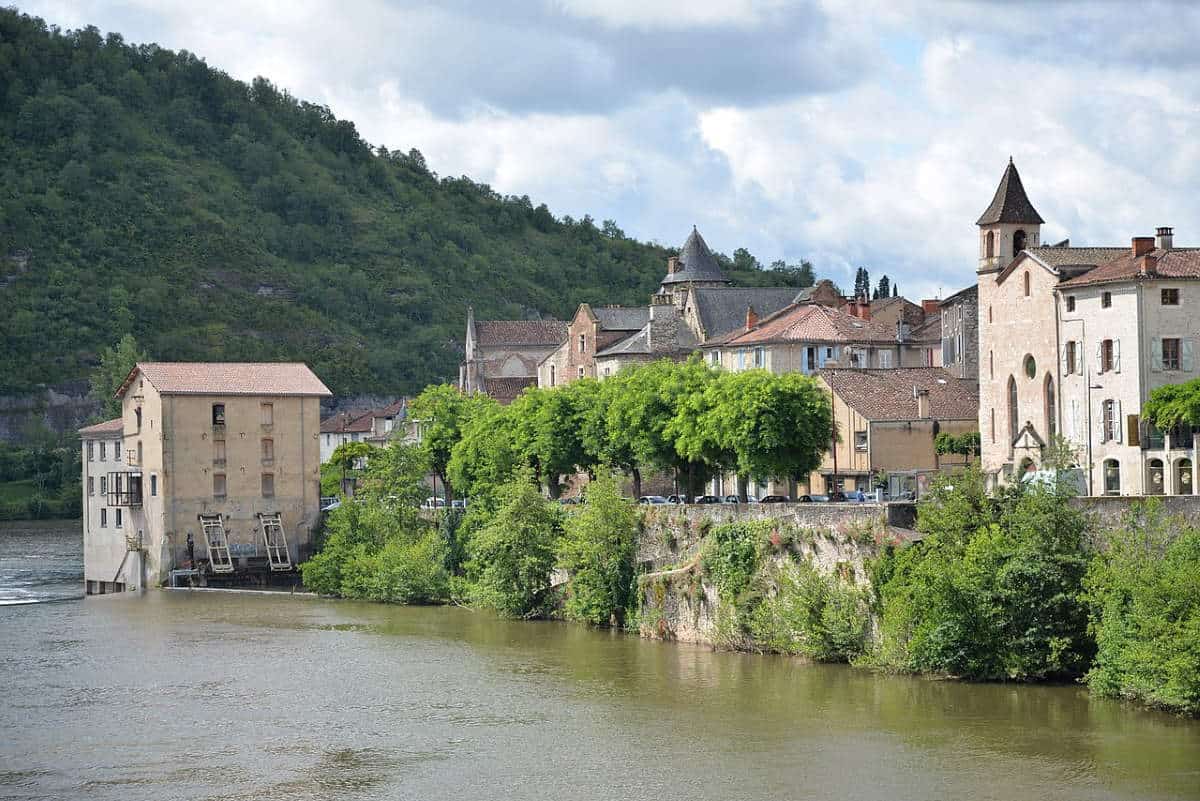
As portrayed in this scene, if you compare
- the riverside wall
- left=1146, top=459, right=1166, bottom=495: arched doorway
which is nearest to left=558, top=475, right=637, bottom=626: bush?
the riverside wall

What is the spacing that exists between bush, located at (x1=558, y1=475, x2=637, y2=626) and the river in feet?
4.42

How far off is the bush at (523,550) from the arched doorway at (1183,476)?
2331 centimetres

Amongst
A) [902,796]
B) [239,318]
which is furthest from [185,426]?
[239,318]

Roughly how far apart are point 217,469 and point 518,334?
62.6m

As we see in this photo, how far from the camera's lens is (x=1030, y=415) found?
68500mm

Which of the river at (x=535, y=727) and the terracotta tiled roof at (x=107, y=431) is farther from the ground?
the terracotta tiled roof at (x=107, y=431)

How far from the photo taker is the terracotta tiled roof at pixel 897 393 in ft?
262

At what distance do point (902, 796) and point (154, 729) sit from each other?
21.2 meters

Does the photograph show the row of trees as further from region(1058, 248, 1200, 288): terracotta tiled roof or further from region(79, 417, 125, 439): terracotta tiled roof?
region(79, 417, 125, 439): terracotta tiled roof

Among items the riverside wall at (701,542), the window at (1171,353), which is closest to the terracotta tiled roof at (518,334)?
the riverside wall at (701,542)

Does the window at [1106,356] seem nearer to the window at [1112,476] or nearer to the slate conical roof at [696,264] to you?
the window at [1112,476]

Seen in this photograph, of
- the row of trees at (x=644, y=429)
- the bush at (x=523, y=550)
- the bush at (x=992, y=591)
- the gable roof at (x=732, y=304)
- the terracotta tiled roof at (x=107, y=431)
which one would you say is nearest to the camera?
the bush at (x=992, y=591)

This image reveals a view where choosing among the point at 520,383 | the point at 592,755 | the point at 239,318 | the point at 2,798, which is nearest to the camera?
the point at 2,798

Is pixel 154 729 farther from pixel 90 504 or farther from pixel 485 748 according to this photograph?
pixel 90 504
